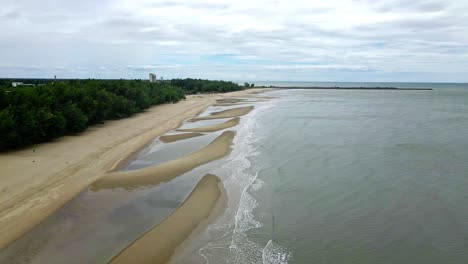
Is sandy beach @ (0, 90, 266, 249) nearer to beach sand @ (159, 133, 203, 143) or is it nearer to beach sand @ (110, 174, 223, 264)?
beach sand @ (159, 133, 203, 143)

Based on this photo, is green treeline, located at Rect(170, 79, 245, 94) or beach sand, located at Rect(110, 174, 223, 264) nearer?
beach sand, located at Rect(110, 174, 223, 264)

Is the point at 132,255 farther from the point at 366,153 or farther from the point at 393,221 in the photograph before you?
the point at 366,153

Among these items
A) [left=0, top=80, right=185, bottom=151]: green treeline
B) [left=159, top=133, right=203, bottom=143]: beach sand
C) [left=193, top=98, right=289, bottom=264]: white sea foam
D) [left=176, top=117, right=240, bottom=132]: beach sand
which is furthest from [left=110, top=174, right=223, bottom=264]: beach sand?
[left=176, top=117, right=240, bottom=132]: beach sand

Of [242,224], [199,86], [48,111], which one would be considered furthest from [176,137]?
[199,86]

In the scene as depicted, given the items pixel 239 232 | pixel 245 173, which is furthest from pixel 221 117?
pixel 239 232

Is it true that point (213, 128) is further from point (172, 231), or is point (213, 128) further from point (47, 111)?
point (172, 231)

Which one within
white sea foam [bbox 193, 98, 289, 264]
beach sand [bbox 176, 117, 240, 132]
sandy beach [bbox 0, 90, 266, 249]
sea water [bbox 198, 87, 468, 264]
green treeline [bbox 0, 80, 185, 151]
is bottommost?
beach sand [bbox 176, 117, 240, 132]

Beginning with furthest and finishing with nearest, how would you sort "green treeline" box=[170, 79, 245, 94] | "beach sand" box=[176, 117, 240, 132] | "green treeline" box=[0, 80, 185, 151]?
"green treeline" box=[170, 79, 245, 94] → "beach sand" box=[176, 117, 240, 132] → "green treeline" box=[0, 80, 185, 151]
